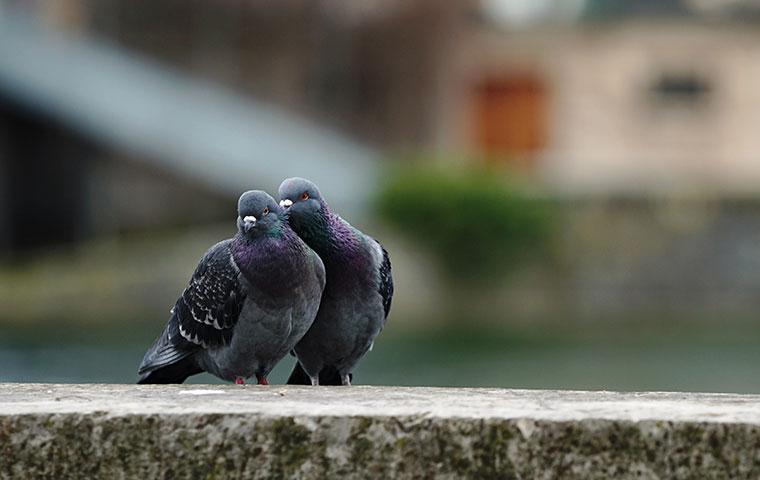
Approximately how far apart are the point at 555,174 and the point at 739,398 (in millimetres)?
21021

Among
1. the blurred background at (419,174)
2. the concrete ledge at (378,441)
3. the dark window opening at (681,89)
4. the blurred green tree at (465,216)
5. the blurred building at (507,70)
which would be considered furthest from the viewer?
the dark window opening at (681,89)

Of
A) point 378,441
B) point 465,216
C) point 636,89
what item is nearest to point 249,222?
point 378,441

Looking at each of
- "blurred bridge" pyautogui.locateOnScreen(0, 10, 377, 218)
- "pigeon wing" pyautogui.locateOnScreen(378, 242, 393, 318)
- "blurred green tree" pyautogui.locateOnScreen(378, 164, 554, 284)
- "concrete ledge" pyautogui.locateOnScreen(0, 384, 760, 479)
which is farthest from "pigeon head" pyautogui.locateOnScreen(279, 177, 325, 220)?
"blurred bridge" pyautogui.locateOnScreen(0, 10, 377, 218)

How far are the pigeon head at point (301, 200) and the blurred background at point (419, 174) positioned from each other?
831 centimetres

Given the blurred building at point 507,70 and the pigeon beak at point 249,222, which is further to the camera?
the blurred building at point 507,70

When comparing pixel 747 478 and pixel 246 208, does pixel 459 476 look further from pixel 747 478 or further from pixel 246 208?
pixel 246 208

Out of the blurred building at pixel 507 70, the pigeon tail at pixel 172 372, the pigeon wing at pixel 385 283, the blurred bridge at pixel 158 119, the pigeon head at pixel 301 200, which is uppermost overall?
the blurred building at pixel 507 70

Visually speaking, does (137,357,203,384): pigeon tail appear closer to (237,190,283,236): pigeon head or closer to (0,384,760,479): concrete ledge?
(237,190,283,236): pigeon head

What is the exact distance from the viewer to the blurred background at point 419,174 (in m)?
17.6

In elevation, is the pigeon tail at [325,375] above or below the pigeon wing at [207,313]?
below

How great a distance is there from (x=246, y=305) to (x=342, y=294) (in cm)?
28

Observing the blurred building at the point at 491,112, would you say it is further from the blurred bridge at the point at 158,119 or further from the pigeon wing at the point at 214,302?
the pigeon wing at the point at 214,302

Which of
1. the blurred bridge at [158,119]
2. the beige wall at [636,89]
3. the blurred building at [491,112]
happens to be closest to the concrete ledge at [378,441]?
the blurred building at [491,112]

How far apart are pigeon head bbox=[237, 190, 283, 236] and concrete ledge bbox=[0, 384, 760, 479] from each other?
0.90 m
